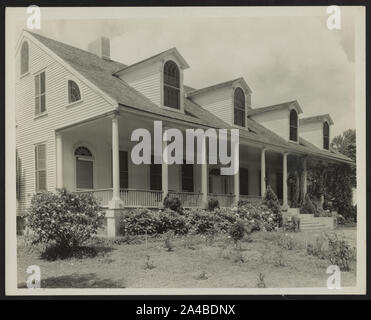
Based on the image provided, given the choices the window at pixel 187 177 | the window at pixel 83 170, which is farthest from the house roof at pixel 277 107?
the window at pixel 83 170

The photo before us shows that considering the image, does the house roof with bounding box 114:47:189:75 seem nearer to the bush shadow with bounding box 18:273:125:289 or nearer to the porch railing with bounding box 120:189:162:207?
the porch railing with bounding box 120:189:162:207

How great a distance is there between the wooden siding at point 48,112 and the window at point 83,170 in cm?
80

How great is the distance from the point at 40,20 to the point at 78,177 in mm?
4864

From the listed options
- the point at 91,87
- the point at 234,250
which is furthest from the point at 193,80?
the point at 234,250

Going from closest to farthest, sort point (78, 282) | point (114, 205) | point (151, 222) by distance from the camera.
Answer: point (78, 282), point (114, 205), point (151, 222)

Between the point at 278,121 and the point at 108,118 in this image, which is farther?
the point at 278,121

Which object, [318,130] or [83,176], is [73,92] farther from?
[318,130]

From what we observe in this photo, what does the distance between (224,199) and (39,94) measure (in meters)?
6.16

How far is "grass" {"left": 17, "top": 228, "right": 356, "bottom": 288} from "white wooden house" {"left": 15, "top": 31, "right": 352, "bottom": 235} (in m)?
1.07

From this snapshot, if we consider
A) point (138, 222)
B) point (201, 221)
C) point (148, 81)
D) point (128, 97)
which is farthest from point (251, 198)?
point (128, 97)

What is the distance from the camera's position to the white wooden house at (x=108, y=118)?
35.0 ft

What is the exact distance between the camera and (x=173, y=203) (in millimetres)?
11219

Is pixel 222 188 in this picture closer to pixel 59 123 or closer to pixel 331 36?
pixel 59 123

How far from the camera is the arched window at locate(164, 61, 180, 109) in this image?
12.0 metres
